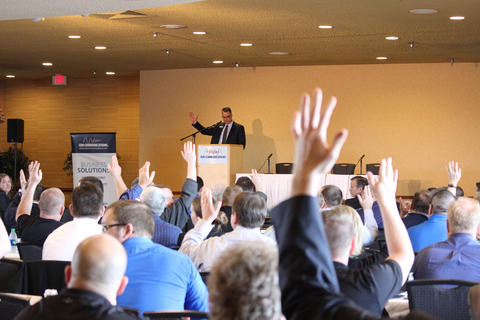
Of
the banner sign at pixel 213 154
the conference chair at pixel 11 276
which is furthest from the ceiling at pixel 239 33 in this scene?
the conference chair at pixel 11 276

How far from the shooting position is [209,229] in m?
4.05

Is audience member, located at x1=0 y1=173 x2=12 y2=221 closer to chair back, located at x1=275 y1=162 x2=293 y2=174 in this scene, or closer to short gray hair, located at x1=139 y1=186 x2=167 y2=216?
short gray hair, located at x1=139 y1=186 x2=167 y2=216

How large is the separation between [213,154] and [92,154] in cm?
231

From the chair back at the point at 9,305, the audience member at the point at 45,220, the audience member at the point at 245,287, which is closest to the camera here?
the audience member at the point at 245,287

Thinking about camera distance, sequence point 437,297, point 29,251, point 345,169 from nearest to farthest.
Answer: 1. point 437,297
2. point 29,251
3. point 345,169

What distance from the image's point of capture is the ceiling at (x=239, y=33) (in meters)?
8.72

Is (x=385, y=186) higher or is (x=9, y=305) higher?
(x=385, y=186)

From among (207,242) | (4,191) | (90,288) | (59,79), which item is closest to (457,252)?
(207,242)

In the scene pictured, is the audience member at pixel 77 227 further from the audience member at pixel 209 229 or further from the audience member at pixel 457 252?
the audience member at pixel 457 252

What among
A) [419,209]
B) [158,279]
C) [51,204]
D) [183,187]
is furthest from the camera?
[419,209]

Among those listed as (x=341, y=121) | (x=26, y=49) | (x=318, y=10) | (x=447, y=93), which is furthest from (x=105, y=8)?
(x=447, y=93)

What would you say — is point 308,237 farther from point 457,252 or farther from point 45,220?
point 45,220

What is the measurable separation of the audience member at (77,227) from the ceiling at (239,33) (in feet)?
11.3

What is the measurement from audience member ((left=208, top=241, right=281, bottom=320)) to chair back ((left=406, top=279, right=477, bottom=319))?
201 cm
